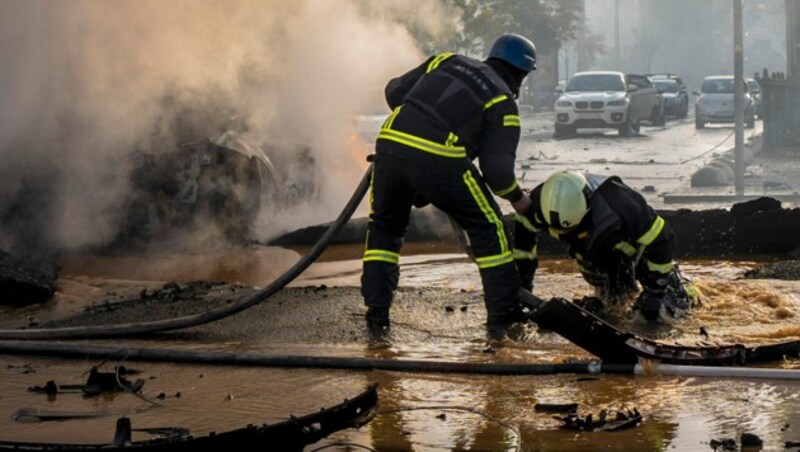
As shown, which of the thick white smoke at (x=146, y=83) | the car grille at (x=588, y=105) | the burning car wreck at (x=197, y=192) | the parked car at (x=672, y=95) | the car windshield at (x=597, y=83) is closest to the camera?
the thick white smoke at (x=146, y=83)

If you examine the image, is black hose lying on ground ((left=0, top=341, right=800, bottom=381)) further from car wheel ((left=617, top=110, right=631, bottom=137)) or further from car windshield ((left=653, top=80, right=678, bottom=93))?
car windshield ((left=653, top=80, right=678, bottom=93))

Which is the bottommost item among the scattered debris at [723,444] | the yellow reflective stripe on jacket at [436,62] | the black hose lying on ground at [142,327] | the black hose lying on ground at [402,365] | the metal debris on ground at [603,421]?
the scattered debris at [723,444]

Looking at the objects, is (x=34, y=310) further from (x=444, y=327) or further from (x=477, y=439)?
(x=477, y=439)

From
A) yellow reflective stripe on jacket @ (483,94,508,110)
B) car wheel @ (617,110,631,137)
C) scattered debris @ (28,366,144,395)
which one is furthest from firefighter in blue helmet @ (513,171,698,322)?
car wheel @ (617,110,631,137)

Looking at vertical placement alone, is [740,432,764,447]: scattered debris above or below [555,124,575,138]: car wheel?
below

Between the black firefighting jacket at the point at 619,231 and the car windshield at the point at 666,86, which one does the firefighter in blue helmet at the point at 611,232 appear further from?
the car windshield at the point at 666,86

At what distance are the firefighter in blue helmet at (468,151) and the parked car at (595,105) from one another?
92.3ft

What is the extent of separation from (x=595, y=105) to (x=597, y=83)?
1567mm

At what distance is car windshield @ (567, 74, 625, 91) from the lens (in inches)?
1453

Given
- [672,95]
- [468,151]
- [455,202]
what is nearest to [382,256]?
[455,202]

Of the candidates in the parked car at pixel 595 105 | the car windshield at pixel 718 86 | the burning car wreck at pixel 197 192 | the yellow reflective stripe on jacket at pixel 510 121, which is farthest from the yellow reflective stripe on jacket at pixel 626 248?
the car windshield at pixel 718 86

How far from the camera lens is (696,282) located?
9.72 m

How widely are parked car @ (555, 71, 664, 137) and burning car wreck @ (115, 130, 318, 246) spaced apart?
2258 centimetres

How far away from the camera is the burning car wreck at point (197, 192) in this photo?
14.0m
